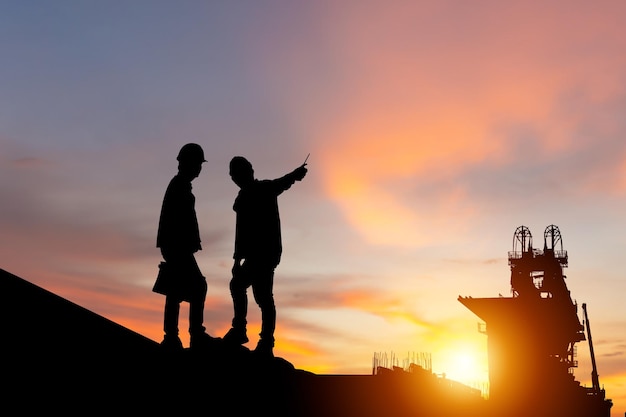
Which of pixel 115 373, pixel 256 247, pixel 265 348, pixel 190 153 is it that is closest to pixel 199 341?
pixel 265 348

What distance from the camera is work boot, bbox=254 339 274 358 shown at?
355 inches

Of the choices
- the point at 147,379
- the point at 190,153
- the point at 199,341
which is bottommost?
the point at 147,379

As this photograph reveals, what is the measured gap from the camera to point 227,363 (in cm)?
839

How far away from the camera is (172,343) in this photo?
25.8ft

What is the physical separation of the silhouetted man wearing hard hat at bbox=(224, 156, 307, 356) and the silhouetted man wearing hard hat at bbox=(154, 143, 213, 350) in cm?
85

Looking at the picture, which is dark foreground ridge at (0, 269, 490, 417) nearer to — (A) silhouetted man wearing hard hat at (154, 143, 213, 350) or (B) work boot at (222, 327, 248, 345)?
(B) work boot at (222, 327, 248, 345)

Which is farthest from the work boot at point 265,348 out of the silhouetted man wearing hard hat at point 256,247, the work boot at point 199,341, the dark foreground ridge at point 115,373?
the work boot at point 199,341

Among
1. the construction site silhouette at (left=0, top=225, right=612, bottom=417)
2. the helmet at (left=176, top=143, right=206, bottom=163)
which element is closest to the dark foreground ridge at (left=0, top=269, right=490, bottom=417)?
the construction site silhouette at (left=0, top=225, right=612, bottom=417)

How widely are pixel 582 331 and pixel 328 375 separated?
68.1m

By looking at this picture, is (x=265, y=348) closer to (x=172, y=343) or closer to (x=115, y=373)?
(x=172, y=343)

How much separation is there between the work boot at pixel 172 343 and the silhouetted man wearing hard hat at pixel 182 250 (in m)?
0.01

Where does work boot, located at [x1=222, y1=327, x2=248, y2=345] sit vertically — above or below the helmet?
below

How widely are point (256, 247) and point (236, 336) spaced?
4.19 feet

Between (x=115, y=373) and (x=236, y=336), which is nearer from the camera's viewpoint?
(x=115, y=373)
